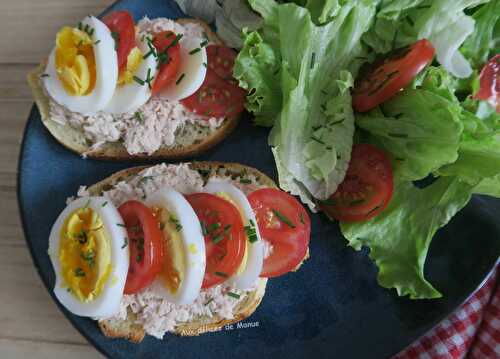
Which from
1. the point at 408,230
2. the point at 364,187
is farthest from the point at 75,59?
the point at 408,230

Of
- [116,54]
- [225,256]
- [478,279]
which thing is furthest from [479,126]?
[116,54]

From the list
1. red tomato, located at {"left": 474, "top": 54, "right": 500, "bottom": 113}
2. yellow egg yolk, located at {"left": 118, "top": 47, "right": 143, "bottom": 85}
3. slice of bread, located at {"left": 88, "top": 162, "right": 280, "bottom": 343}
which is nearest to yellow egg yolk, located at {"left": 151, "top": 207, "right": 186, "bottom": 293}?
slice of bread, located at {"left": 88, "top": 162, "right": 280, "bottom": 343}

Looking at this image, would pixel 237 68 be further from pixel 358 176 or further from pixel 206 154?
pixel 358 176

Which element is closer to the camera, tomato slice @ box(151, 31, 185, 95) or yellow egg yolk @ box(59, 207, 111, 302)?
yellow egg yolk @ box(59, 207, 111, 302)

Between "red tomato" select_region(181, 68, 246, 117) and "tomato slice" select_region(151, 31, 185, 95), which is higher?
"tomato slice" select_region(151, 31, 185, 95)

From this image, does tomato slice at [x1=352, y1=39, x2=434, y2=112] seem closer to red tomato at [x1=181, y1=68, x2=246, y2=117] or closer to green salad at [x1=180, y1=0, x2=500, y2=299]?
green salad at [x1=180, y1=0, x2=500, y2=299]

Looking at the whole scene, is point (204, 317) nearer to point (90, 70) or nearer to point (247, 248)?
point (247, 248)
